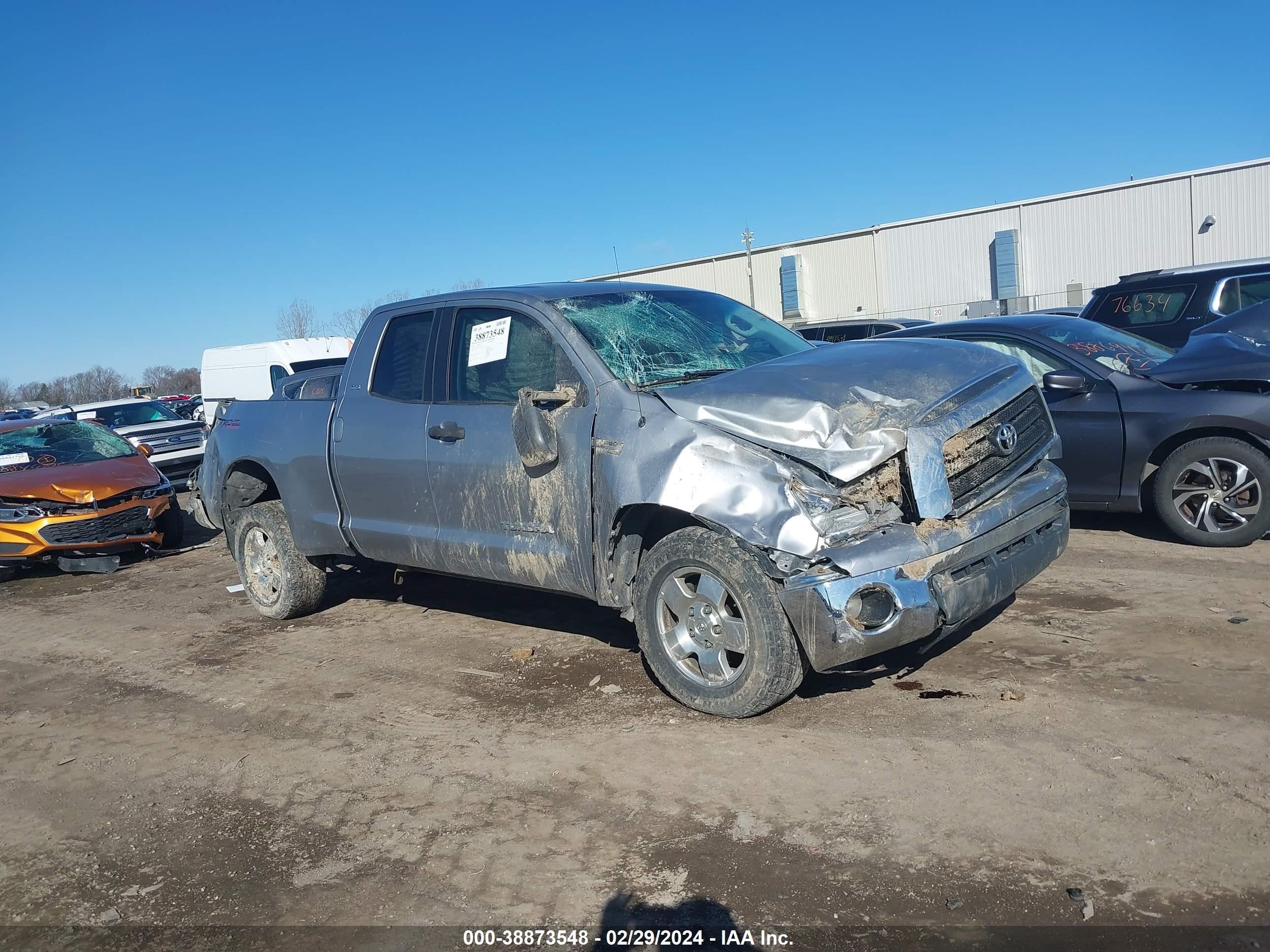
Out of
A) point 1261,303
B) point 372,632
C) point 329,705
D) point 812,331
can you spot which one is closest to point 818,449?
point 329,705

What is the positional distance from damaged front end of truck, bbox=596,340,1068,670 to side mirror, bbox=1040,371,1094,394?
2.03 metres

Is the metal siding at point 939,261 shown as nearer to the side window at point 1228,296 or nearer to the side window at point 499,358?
the side window at point 1228,296

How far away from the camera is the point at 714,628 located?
174 inches

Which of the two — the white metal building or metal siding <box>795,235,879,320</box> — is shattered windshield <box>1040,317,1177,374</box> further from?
metal siding <box>795,235,879,320</box>

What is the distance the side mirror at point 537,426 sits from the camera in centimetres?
482

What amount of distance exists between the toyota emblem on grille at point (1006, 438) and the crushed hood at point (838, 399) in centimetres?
21

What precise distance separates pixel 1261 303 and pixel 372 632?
6.52 m

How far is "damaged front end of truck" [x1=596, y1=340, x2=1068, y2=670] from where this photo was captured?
4.02 metres

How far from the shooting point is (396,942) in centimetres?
307

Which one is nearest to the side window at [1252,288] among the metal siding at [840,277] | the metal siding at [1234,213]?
the metal siding at [1234,213]

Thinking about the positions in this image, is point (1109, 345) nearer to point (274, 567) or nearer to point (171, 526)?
point (274, 567)

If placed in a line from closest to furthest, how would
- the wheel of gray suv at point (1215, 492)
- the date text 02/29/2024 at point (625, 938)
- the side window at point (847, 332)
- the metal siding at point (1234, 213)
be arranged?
the date text 02/29/2024 at point (625, 938), the wheel of gray suv at point (1215, 492), the side window at point (847, 332), the metal siding at point (1234, 213)

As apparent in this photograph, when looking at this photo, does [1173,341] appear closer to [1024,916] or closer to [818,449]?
[818,449]

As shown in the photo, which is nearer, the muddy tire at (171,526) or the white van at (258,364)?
the muddy tire at (171,526)
